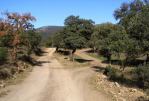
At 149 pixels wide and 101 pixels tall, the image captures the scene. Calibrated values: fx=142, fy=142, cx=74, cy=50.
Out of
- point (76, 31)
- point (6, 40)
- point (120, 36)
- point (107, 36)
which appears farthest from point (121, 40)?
point (6, 40)

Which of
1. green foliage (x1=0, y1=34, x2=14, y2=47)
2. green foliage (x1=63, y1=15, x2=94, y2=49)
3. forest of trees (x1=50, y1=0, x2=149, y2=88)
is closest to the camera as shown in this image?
forest of trees (x1=50, y1=0, x2=149, y2=88)

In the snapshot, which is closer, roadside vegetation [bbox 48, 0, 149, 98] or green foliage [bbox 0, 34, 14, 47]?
roadside vegetation [bbox 48, 0, 149, 98]

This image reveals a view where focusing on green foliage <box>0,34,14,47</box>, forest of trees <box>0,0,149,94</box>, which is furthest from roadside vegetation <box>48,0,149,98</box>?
green foliage <box>0,34,14,47</box>

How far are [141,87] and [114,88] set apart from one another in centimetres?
201

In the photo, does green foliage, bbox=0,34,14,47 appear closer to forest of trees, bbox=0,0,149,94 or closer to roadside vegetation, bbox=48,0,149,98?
forest of trees, bbox=0,0,149,94

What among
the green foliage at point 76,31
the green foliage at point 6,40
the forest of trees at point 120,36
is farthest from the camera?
the green foliage at point 76,31

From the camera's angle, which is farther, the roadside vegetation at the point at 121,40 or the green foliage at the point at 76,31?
the green foliage at the point at 76,31

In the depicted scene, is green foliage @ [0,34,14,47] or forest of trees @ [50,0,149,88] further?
green foliage @ [0,34,14,47]

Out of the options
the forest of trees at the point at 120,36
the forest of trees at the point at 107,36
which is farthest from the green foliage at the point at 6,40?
the forest of trees at the point at 120,36

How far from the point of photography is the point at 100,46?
17406 millimetres

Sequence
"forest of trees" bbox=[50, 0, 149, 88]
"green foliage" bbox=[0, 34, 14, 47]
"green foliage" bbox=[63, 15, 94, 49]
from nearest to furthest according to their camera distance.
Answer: "forest of trees" bbox=[50, 0, 149, 88] < "green foliage" bbox=[0, 34, 14, 47] < "green foliage" bbox=[63, 15, 94, 49]

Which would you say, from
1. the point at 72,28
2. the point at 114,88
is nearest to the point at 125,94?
the point at 114,88

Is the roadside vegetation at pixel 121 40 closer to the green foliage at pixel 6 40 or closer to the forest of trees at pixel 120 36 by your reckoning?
the forest of trees at pixel 120 36

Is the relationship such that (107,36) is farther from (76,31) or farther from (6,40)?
(6,40)
